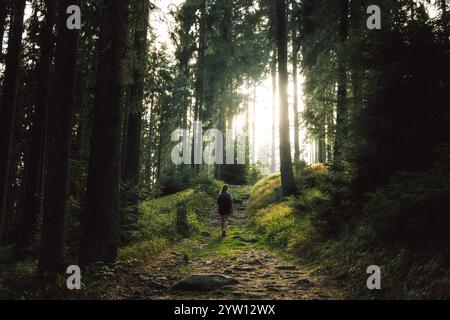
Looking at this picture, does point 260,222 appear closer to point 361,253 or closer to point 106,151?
point 361,253

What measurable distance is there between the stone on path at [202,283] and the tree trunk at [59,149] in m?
2.39

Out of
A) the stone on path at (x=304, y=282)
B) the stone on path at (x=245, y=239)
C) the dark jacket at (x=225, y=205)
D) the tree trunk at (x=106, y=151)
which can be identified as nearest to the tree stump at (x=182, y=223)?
the dark jacket at (x=225, y=205)

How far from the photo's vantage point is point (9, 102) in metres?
10.2

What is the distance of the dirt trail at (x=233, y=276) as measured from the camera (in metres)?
6.18

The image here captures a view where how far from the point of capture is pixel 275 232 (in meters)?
11.7

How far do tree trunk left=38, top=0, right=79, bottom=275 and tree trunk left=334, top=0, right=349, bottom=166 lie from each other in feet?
19.2

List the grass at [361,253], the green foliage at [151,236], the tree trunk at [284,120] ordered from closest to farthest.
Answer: the grass at [361,253] < the green foliage at [151,236] < the tree trunk at [284,120]

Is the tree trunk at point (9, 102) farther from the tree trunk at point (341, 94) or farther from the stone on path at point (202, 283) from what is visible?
the tree trunk at point (341, 94)

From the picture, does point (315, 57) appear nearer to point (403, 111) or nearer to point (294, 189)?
point (294, 189)

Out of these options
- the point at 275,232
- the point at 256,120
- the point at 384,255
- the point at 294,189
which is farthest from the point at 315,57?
the point at 256,120

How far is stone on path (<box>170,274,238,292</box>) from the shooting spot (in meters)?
6.50

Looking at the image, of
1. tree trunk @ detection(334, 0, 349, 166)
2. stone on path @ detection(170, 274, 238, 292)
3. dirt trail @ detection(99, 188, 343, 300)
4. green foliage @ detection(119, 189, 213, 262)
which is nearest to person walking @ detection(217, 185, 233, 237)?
green foliage @ detection(119, 189, 213, 262)

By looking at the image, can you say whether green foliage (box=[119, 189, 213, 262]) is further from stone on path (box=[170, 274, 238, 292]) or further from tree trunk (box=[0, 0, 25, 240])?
tree trunk (box=[0, 0, 25, 240])
